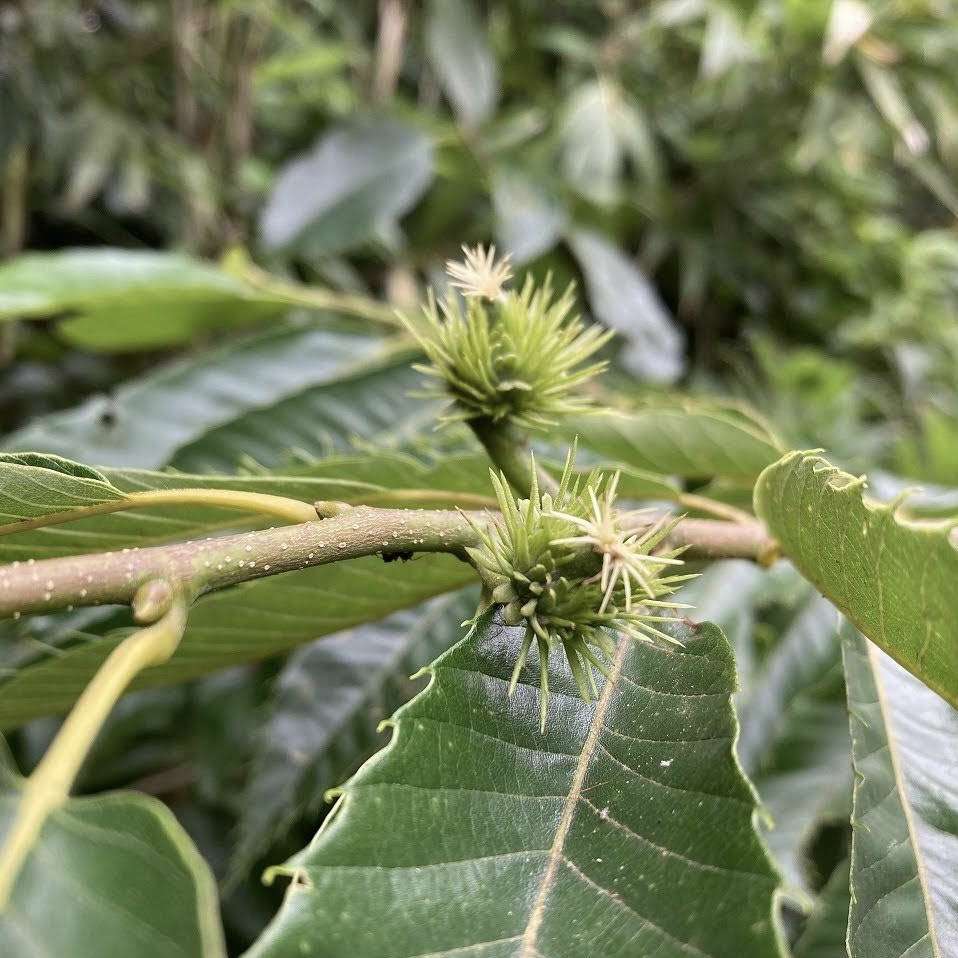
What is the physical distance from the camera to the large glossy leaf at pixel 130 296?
0.77 meters

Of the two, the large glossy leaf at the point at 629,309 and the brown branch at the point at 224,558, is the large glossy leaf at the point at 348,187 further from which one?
the brown branch at the point at 224,558

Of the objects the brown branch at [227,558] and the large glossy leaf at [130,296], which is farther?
the large glossy leaf at [130,296]

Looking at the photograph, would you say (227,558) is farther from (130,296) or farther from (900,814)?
(130,296)

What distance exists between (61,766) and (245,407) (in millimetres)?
650

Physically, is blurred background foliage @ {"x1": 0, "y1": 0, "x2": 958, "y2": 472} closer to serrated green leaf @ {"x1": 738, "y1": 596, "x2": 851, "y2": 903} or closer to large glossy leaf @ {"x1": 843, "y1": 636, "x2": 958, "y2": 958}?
serrated green leaf @ {"x1": 738, "y1": 596, "x2": 851, "y2": 903}

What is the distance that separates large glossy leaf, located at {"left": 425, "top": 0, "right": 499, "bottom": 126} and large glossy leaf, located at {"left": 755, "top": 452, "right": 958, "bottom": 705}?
1102 mm

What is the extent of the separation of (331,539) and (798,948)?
688 millimetres

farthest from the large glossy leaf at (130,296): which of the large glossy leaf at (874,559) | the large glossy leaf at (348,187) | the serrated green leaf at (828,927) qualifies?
the serrated green leaf at (828,927)

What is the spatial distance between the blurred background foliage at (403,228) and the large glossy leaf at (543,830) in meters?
0.37

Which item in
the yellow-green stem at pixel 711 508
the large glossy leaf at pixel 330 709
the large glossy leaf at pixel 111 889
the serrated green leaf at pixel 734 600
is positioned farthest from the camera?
the serrated green leaf at pixel 734 600

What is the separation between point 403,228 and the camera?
1496 millimetres

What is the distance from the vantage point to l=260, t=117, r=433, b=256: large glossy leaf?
119cm

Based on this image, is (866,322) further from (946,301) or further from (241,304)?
(241,304)

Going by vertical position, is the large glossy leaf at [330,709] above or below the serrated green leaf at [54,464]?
above
